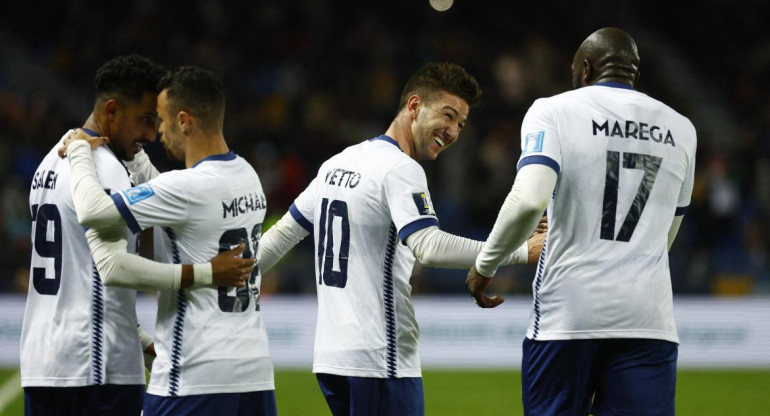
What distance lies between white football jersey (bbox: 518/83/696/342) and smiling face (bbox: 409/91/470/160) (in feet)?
1.94

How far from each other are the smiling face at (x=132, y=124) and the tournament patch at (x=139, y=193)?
50 cm

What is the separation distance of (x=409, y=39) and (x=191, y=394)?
586 inches

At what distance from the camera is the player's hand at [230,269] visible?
4.01m

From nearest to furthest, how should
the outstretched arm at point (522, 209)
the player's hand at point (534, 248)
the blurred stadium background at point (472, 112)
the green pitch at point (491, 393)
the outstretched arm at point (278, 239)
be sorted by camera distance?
the outstretched arm at point (522, 209) < the player's hand at point (534, 248) < the outstretched arm at point (278, 239) < the green pitch at point (491, 393) < the blurred stadium background at point (472, 112)

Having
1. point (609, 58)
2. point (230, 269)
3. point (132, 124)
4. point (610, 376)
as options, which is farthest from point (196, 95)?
point (610, 376)

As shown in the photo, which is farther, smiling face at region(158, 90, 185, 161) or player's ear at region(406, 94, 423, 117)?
player's ear at region(406, 94, 423, 117)

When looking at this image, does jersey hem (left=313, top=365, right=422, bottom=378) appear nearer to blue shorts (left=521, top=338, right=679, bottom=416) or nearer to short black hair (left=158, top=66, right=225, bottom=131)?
blue shorts (left=521, top=338, right=679, bottom=416)

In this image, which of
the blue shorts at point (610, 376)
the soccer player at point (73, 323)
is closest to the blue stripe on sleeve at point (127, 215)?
the soccer player at point (73, 323)

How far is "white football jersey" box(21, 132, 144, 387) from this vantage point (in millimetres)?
4184

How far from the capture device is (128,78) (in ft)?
14.5

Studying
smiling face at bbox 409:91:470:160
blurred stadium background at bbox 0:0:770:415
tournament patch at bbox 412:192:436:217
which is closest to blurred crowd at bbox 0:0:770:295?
blurred stadium background at bbox 0:0:770:415

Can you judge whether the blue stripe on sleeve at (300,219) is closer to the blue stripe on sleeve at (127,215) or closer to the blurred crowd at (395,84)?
the blue stripe on sleeve at (127,215)

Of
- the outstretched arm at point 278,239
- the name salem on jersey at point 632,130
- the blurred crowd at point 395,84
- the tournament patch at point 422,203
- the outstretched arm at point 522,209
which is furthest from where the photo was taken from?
the blurred crowd at point 395,84

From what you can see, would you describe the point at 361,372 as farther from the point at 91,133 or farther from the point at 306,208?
the point at 91,133
